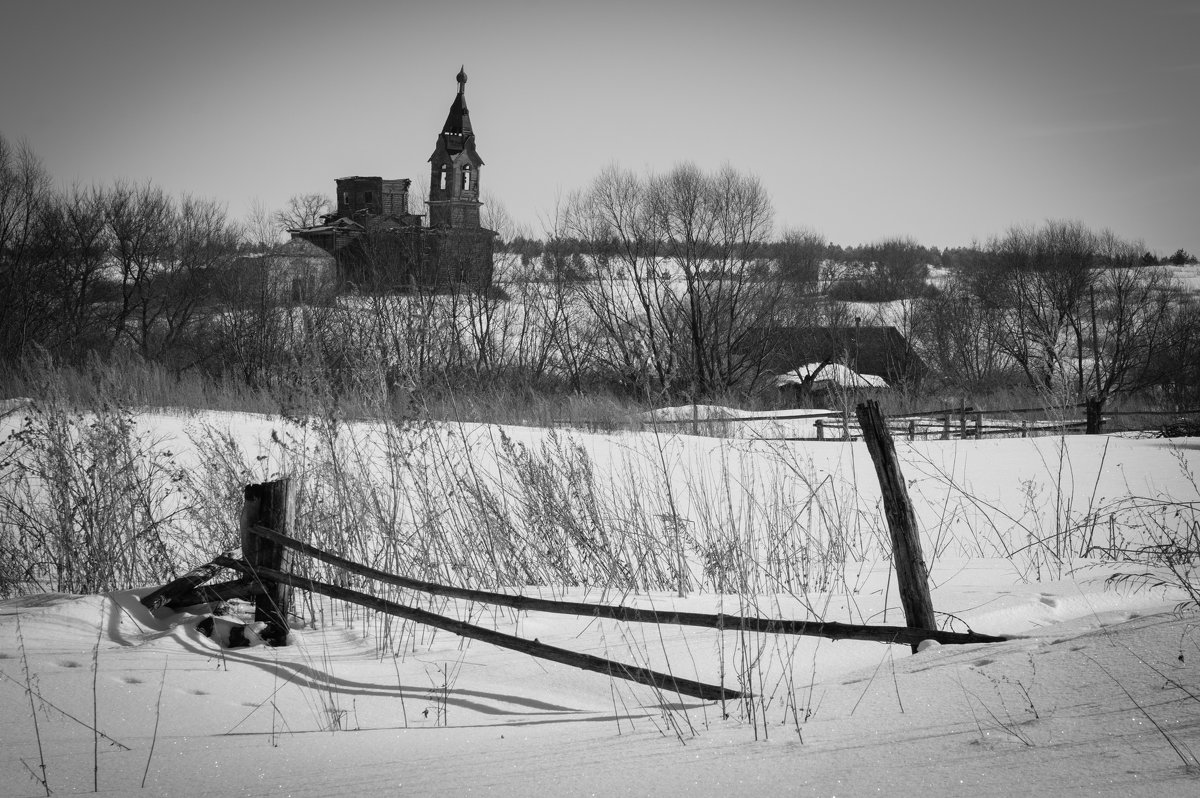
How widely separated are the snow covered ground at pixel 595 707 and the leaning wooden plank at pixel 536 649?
0.25ft

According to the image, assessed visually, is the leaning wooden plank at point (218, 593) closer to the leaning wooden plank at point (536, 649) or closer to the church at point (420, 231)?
the leaning wooden plank at point (536, 649)

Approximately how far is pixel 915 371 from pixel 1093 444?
2514cm

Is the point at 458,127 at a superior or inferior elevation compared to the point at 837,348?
superior

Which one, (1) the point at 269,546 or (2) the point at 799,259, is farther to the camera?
(2) the point at 799,259

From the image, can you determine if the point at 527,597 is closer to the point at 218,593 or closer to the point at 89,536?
the point at 218,593

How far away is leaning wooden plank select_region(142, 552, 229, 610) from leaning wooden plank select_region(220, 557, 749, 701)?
0.15m

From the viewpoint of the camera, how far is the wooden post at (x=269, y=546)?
365 cm

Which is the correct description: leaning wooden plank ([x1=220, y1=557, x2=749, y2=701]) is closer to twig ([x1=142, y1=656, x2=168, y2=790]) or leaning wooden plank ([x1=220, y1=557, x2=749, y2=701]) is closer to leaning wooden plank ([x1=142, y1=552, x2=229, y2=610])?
leaning wooden plank ([x1=142, y1=552, x2=229, y2=610])

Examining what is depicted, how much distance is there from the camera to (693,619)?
3127 millimetres

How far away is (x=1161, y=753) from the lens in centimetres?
189

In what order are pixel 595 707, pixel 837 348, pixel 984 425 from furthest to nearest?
pixel 837 348 → pixel 984 425 → pixel 595 707

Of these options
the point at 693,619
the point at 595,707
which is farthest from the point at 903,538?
the point at 595,707

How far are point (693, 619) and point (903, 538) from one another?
0.91 metres

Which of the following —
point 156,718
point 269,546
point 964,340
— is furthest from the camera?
point 964,340
